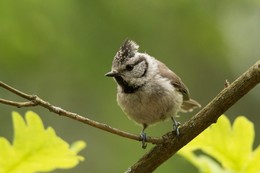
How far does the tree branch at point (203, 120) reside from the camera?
7.48ft

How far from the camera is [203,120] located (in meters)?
2.33

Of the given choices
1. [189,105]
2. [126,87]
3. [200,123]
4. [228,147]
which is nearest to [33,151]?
[228,147]

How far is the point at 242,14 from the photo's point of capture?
468cm

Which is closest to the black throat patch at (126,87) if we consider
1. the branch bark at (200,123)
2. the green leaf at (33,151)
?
the branch bark at (200,123)

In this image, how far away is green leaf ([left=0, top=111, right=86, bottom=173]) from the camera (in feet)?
5.22

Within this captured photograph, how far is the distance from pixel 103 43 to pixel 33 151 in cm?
302

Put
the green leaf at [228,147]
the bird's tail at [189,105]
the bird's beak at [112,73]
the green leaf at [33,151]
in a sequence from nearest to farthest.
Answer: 1. the green leaf at [33,151]
2. the green leaf at [228,147]
3. the bird's beak at [112,73]
4. the bird's tail at [189,105]

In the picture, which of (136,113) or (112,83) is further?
(112,83)

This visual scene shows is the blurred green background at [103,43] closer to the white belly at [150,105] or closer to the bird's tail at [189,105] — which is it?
the bird's tail at [189,105]

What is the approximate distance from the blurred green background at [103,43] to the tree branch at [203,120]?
64.8 inches

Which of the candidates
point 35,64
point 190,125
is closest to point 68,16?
point 35,64

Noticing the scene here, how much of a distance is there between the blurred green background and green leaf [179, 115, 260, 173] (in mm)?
1943

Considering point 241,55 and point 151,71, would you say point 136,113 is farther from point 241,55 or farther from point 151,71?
point 241,55

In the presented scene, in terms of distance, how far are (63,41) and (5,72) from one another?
52 cm
